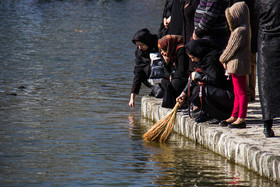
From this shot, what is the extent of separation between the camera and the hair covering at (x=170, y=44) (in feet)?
28.1

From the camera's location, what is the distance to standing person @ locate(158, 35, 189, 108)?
8.59 meters

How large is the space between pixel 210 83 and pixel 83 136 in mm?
1687

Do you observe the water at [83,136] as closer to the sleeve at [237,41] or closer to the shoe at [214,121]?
the shoe at [214,121]

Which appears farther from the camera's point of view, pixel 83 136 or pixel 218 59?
pixel 83 136

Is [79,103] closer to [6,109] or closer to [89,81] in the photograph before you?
[6,109]

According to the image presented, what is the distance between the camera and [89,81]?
13.4 meters

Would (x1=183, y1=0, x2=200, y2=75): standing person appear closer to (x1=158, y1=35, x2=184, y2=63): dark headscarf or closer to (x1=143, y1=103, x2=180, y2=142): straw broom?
(x1=158, y1=35, x2=184, y2=63): dark headscarf

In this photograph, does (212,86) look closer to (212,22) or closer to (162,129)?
(162,129)

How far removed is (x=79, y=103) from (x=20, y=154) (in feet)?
11.7

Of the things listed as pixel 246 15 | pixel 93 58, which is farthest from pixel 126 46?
pixel 246 15

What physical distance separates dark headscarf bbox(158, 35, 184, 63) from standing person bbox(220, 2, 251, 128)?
3.97 feet

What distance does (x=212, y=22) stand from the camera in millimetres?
8367

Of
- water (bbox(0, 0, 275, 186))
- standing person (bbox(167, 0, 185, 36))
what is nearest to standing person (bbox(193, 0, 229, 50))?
standing person (bbox(167, 0, 185, 36))

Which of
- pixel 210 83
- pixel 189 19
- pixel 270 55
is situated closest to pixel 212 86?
pixel 210 83
